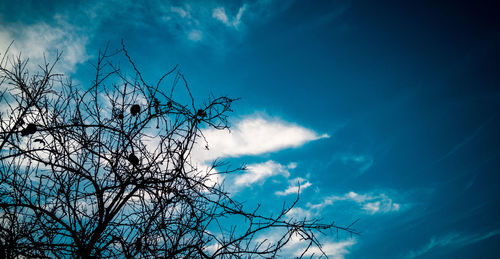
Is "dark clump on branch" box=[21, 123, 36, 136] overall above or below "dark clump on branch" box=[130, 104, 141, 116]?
below

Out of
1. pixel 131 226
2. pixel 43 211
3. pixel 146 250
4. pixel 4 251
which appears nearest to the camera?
pixel 4 251

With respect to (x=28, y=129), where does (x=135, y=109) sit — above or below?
above

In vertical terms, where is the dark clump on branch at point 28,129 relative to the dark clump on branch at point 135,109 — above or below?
below

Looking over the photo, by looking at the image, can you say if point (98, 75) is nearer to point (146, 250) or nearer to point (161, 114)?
point (161, 114)

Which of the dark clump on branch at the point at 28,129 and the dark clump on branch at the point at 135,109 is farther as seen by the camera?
the dark clump on branch at the point at 135,109

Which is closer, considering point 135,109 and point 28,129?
point 28,129

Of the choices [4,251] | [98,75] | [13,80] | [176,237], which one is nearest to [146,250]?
[176,237]

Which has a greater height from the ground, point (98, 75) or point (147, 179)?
point (98, 75)

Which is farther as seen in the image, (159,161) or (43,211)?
(159,161)

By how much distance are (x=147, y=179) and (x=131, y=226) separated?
26.8 inches

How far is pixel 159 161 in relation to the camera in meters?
2.72

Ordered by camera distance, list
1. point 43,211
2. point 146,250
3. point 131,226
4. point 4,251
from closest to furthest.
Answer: point 4,251, point 43,211, point 146,250, point 131,226

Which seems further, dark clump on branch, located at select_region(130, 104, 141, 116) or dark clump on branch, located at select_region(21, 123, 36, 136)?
dark clump on branch, located at select_region(130, 104, 141, 116)

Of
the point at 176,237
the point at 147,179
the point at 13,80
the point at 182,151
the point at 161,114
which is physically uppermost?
the point at 13,80
